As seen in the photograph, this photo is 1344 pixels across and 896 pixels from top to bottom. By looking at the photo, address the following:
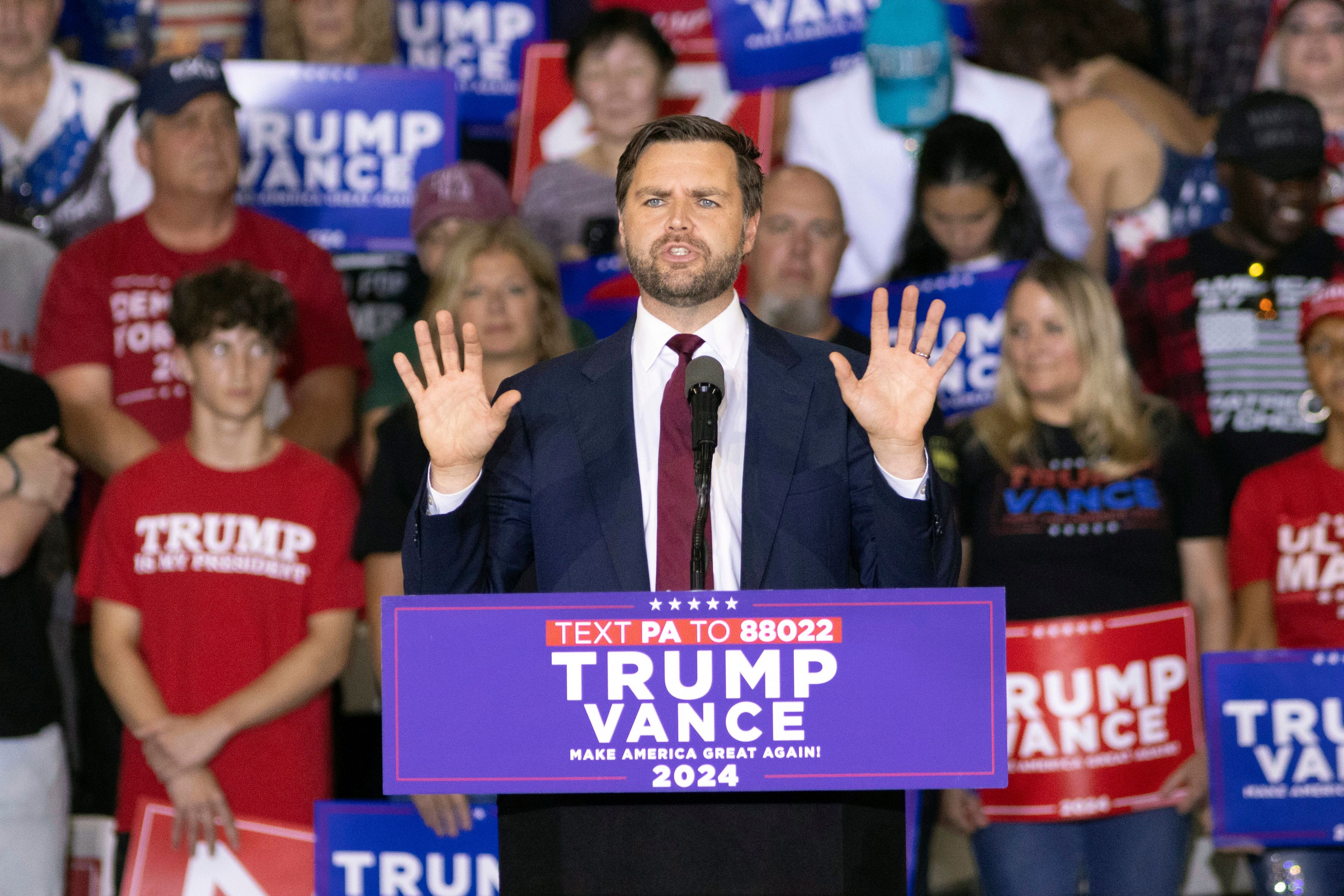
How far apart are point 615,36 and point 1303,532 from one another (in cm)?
288

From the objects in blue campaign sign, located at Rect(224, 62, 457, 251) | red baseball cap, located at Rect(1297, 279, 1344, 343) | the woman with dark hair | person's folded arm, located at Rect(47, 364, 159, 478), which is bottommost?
person's folded arm, located at Rect(47, 364, 159, 478)

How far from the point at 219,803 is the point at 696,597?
88.6 inches

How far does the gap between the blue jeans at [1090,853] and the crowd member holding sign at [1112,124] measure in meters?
2.20

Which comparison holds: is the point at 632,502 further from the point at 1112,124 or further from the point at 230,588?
the point at 1112,124

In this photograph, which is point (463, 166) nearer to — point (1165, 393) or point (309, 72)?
point (309, 72)

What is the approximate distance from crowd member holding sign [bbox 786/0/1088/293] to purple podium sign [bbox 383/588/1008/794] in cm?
329

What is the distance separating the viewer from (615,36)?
19.4 ft

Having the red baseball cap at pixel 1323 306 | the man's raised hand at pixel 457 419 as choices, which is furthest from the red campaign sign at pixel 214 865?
the red baseball cap at pixel 1323 306

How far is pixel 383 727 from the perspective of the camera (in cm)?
229

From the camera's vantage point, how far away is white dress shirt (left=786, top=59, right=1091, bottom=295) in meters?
5.71

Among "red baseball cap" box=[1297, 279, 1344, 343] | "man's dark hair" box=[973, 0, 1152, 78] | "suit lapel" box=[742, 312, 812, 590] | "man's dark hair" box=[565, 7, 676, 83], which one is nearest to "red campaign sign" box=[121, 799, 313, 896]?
"suit lapel" box=[742, 312, 812, 590]

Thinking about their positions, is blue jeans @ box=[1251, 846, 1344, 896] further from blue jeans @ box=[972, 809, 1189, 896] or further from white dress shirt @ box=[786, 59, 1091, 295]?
white dress shirt @ box=[786, 59, 1091, 295]

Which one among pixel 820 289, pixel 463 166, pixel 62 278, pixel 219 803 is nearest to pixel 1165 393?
pixel 820 289

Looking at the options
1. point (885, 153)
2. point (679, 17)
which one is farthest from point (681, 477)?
point (679, 17)
